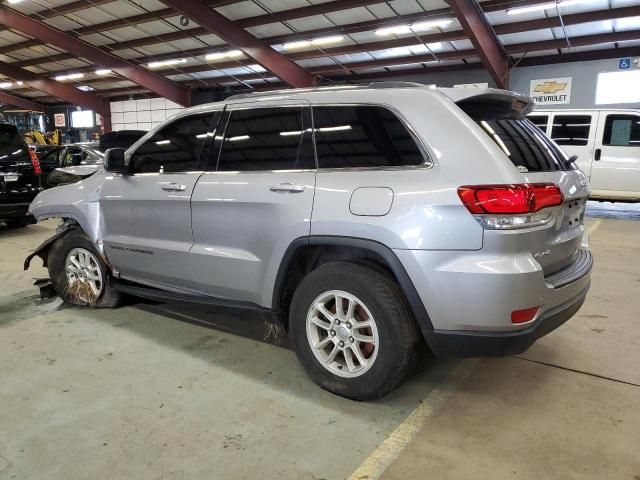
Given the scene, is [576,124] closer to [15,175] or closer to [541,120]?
[541,120]

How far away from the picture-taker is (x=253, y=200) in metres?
2.83

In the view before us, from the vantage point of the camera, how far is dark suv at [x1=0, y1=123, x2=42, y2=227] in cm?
719

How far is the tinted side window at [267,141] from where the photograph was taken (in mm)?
2777

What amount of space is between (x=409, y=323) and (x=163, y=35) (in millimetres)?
16727

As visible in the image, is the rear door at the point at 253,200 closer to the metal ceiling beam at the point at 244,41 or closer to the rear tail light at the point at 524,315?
the rear tail light at the point at 524,315

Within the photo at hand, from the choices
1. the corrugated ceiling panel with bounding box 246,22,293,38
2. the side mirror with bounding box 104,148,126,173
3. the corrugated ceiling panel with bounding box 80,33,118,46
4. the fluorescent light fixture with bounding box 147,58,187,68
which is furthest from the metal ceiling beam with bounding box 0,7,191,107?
the side mirror with bounding box 104,148,126,173

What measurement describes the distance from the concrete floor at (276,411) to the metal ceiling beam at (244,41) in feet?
37.6

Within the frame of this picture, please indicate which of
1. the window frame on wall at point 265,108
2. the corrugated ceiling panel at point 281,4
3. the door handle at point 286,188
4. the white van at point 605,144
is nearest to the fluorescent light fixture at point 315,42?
the corrugated ceiling panel at point 281,4

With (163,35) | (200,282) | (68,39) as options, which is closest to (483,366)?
(200,282)

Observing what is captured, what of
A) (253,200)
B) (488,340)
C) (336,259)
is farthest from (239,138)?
(488,340)

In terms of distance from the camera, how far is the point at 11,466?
83.5 inches

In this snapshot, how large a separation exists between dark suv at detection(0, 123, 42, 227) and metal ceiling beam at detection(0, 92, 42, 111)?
1049 inches

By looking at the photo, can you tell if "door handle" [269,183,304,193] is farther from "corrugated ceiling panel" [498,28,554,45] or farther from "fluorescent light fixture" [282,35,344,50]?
"fluorescent light fixture" [282,35,344,50]

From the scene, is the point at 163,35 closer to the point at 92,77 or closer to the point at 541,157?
the point at 92,77
